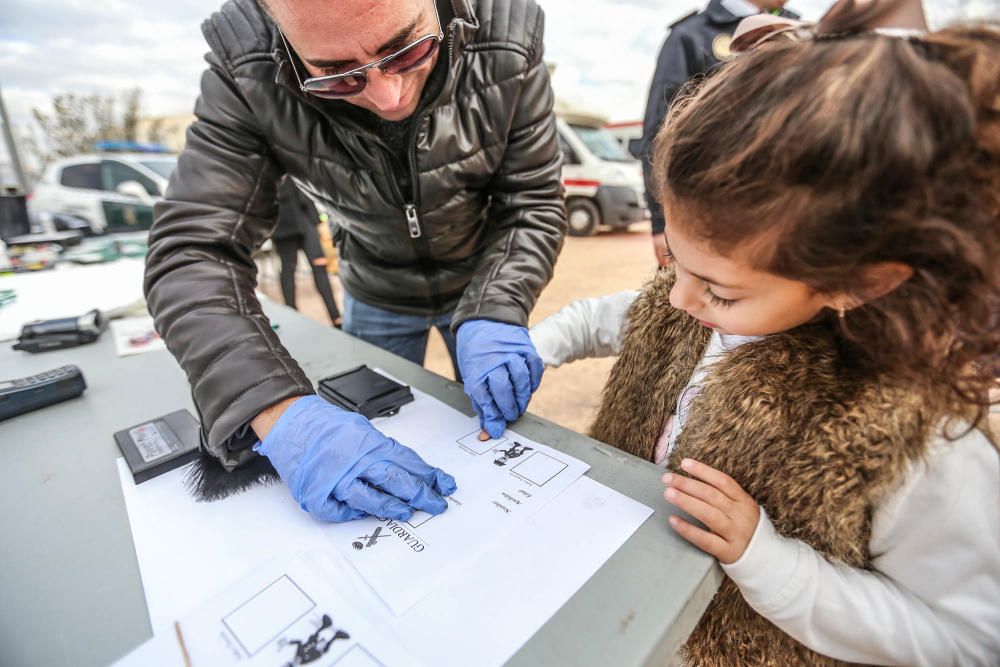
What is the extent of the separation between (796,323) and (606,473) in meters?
0.33

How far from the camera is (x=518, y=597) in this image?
51 centimetres

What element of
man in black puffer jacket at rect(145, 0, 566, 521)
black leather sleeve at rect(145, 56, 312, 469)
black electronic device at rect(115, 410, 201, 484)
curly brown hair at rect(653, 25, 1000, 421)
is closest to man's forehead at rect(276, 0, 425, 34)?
man in black puffer jacket at rect(145, 0, 566, 521)

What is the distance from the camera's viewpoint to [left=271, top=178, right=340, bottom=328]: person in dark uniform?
3.12 metres

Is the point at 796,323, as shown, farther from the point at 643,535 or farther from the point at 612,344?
the point at 612,344

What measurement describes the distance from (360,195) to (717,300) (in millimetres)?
751

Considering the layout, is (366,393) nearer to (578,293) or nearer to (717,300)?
(717,300)

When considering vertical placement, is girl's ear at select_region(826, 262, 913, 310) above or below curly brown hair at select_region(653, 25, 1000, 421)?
below

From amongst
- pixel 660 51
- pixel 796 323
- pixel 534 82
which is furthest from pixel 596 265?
pixel 796 323

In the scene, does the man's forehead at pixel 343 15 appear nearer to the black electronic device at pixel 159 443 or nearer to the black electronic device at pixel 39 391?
the black electronic device at pixel 159 443

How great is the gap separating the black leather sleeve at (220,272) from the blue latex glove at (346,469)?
63mm

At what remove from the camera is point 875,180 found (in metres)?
0.46

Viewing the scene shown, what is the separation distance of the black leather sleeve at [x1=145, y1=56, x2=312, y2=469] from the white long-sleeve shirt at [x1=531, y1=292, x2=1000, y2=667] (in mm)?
704

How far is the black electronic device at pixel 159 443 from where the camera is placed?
29.3 inches

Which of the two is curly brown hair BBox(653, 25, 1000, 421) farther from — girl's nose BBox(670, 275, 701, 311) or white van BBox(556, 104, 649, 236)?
white van BBox(556, 104, 649, 236)
